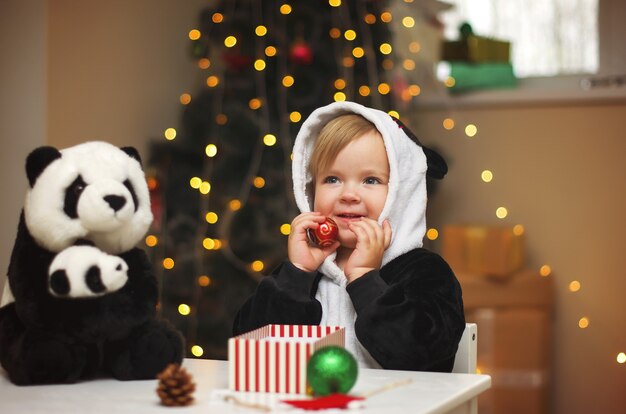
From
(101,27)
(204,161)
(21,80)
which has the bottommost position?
(204,161)

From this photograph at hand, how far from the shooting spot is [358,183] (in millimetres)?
1631

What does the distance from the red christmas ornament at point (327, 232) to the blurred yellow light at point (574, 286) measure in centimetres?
179

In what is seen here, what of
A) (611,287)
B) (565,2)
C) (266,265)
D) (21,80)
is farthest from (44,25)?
(611,287)

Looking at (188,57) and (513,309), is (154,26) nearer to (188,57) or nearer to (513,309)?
(188,57)

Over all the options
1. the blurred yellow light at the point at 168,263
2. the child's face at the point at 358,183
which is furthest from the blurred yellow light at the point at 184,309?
the child's face at the point at 358,183

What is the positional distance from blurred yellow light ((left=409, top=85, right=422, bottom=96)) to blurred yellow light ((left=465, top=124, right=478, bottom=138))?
206 mm

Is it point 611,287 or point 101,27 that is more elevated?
point 101,27

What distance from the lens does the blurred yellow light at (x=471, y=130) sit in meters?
3.32

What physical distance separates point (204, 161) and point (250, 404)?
2.03 meters

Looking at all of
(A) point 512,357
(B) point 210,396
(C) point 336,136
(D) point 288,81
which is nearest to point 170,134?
(D) point 288,81

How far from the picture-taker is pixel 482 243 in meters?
3.14

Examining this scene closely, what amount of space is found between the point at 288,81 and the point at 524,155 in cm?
85

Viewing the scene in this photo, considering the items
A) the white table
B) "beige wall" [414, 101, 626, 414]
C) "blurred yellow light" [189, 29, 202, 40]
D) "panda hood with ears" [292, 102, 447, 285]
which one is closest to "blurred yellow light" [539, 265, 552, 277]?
"beige wall" [414, 101, 626, 414]

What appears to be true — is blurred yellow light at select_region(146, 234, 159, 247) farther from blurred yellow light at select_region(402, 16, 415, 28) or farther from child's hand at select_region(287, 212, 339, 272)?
child's hand at select_region(287, 212, 339, 272)
